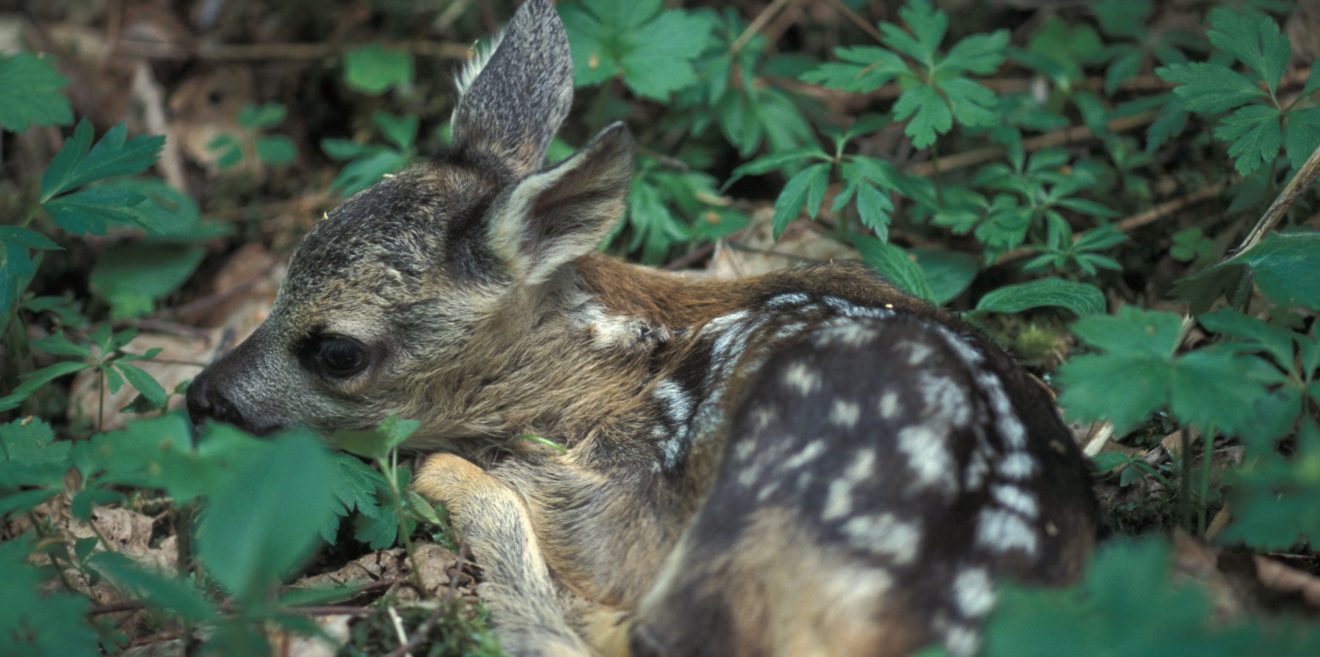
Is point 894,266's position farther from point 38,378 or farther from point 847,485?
point 38,378

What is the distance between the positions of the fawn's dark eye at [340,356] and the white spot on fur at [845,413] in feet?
6.62

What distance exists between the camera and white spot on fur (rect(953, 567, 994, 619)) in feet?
10.3

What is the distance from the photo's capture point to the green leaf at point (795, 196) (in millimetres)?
4973

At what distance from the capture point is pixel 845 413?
354cm

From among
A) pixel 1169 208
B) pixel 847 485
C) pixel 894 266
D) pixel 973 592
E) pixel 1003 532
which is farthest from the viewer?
pixel 1169 208

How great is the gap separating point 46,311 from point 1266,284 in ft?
18.9

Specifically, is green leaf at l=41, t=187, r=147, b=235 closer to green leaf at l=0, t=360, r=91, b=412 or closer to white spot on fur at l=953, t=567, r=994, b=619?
green leaf at l=0, t=360, r=91, b=412

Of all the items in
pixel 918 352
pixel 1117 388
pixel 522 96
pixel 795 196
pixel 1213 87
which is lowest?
pixel 1117 388

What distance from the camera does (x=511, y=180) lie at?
4.94 m

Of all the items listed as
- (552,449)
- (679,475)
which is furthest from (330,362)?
(679,475)

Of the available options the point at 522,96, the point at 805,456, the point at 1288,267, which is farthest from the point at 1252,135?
the point at 522,96

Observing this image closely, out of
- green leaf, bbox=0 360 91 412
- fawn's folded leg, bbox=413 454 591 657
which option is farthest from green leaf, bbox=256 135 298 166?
fawn's folded leg, bbox=413 454 591 657

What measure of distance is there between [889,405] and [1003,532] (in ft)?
1.61

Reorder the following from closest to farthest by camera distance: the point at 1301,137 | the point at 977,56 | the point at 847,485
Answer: the point at 847,485 → the point at 1301,137 → the point at 977,56
